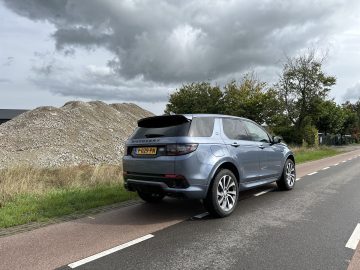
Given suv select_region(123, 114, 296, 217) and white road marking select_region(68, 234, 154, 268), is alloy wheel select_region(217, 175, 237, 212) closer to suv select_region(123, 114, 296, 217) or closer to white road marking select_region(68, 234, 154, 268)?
suv select_region(123, 114, 296, 217)

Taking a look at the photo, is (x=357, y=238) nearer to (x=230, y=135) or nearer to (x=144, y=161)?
(x=230, y=135)

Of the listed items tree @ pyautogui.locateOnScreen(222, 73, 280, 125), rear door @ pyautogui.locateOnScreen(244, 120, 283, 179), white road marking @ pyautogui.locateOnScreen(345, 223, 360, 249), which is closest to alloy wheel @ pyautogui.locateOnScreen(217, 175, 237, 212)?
rear door @ pyautogui.locateOnScreen(244, 120, 283, 179)

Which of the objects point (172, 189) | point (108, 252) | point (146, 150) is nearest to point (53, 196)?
point (146, 150)

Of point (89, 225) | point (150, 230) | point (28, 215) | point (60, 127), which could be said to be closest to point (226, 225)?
point (150, 230)

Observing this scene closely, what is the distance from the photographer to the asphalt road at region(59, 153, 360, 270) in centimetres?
432

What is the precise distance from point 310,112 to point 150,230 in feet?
107

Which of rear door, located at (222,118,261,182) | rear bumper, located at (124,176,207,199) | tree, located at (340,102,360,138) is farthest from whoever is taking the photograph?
tree, located at (340,102,360,138)

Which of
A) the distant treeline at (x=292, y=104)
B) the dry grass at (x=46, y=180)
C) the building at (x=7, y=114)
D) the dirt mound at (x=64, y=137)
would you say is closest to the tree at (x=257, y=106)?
the distant treeline at (x=292, y=104)

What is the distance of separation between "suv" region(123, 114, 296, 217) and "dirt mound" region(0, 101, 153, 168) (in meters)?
13.6

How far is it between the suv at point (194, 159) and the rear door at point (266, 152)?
1.06 ft

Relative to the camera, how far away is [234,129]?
7301 millimetres

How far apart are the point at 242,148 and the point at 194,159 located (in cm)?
156

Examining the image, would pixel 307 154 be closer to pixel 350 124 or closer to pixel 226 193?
pixel 226 193

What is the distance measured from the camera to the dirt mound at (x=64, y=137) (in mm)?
20312
